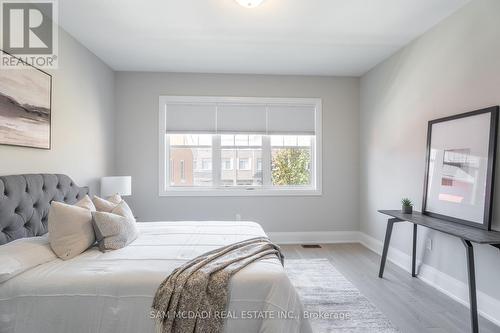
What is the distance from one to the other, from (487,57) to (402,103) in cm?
111

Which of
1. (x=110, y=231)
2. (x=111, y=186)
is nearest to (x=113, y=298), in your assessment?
(x=110, y=231)

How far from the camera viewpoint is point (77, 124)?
3098 mm

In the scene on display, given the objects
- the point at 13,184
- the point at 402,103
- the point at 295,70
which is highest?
the point at 295,70

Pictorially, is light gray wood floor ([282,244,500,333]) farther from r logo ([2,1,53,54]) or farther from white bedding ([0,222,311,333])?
r logo ([2,1,53,54])

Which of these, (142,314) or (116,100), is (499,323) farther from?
(116,100)

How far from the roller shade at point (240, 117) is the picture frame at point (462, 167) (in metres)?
1.89

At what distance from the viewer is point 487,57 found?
221cm

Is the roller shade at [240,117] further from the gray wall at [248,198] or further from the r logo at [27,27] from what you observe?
the r logo at [27,27]

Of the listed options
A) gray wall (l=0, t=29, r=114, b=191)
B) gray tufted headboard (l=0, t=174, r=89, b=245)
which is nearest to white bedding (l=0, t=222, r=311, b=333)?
gray tufted headboard (l=0, t=174, r=89, b=245)

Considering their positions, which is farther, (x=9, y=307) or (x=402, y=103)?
(x=402, y=103)

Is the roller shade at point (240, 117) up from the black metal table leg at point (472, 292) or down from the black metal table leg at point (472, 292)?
up

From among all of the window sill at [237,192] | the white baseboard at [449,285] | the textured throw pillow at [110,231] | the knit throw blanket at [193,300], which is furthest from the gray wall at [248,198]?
the knit throw blanket at [193,300]

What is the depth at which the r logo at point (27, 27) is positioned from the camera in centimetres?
215

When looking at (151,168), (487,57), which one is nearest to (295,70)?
(487,57)
